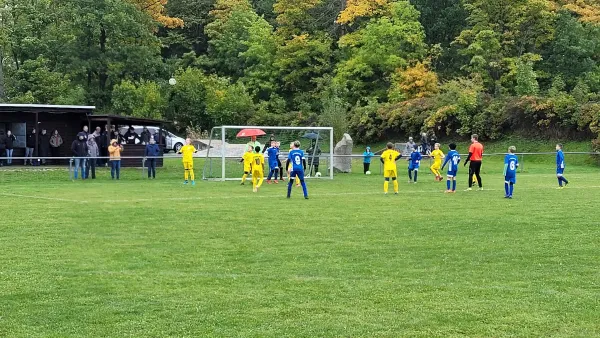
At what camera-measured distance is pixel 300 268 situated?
10555 millimetres

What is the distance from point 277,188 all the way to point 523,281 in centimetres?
1636

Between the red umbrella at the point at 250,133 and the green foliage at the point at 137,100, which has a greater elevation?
the green foliage at the point at 137,100

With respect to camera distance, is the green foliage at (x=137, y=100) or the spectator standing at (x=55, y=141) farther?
the green foliage at (x=137, y=100)

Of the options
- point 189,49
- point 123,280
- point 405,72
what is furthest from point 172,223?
point 189,49

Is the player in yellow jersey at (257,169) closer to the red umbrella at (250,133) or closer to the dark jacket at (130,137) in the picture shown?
the red umbrella at (250,133)

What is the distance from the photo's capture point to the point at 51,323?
25.6ft

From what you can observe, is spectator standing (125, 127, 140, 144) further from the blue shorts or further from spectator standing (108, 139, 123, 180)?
the blue shorts

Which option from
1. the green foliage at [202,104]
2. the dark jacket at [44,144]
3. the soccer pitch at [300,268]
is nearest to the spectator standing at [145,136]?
the dark jacket at [44,144]

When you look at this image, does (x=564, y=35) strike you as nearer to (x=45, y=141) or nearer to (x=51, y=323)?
(x=45, y=141)

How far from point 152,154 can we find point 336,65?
26.5 meters

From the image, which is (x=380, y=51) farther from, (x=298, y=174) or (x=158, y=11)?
(x=298, y=174)

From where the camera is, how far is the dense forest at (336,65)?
4747 centimetres

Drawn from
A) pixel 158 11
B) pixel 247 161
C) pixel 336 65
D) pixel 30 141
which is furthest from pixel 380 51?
pixel 247 161

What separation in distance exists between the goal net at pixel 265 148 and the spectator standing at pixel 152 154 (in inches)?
76.8
